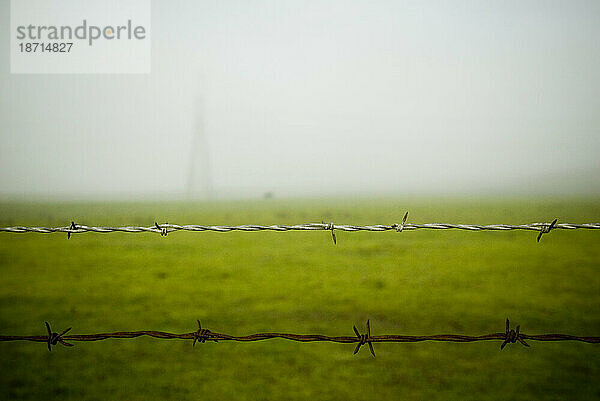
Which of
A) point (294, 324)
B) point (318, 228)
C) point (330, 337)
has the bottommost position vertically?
point (294, 324)

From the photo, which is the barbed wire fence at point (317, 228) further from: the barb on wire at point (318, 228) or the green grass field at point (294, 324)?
the green grass field at point (294, 324)

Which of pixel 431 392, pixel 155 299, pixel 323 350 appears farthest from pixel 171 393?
pixel 155 299

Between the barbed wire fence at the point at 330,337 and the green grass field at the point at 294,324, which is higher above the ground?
the barbed wire fence at the point at 330,337

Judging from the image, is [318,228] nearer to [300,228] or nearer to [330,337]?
[300,228]

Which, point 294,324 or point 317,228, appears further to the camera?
point 294,324

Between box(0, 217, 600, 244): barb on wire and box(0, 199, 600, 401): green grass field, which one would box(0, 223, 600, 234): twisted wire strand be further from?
box(0, 199, 600, 401): green grass field

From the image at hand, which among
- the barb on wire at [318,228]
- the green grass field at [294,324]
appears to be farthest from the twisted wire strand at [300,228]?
the green grass field at [294,324]

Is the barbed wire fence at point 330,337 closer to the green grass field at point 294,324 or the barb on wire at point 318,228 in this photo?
the barb on wire at point 318,228

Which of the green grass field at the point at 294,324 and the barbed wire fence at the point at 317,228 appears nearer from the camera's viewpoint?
the barbed wire fence at the point at 317,228

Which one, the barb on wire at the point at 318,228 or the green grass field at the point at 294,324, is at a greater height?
the barb on wire at the point at 318,228

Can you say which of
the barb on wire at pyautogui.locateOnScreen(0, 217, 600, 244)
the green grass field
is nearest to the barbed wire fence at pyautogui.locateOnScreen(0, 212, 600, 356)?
the barb on wire at pyautogui.locateOnScreen(0, 217, 600, 244)

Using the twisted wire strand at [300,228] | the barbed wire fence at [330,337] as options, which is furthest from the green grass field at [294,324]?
the twisted wire strand at [300,228]

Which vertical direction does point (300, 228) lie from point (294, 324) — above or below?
above

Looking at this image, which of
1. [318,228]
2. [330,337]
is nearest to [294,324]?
[330,337]
